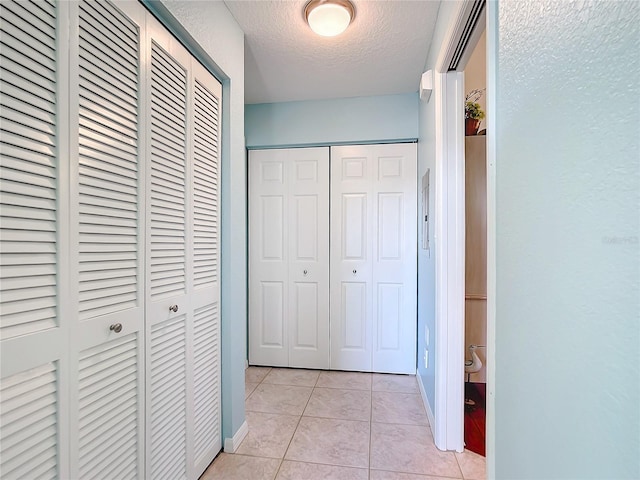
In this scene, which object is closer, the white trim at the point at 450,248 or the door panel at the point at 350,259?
the white trim at the point at 450,248

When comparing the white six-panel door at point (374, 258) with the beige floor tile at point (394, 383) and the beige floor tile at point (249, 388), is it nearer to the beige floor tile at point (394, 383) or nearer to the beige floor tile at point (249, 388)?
the beige floor tile at point (394, 383)

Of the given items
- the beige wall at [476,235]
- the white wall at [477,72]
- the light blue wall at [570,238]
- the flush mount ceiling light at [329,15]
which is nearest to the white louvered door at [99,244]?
the flush mount ceiling light at [329,15]

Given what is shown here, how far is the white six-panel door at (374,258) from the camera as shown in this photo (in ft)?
9.14

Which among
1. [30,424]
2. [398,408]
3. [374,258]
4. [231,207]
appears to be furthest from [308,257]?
[30,424]

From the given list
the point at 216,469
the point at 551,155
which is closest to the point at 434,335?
the point at 216,469

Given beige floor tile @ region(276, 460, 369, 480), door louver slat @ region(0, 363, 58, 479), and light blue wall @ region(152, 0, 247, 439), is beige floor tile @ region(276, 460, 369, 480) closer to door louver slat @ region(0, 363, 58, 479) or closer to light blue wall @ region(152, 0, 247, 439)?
light blue wall @ region(152, 0, 247, 439)

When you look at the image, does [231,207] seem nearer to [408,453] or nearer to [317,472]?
[317,472]

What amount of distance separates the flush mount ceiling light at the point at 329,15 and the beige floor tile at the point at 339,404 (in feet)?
7.50

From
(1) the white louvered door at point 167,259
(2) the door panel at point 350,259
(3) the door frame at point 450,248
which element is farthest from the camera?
(2) the door panel at point 350,259

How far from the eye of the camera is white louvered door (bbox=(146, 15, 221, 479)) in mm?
1246

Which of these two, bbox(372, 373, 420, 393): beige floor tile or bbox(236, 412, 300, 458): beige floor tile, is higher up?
bbox(236, 412, 300, 458): beige floor tile

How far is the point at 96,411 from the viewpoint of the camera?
99 centimetres

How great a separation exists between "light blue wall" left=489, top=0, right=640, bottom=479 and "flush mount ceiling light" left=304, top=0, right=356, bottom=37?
1.02m

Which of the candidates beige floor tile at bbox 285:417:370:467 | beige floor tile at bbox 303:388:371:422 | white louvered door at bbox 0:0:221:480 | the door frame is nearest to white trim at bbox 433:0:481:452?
the door frame
